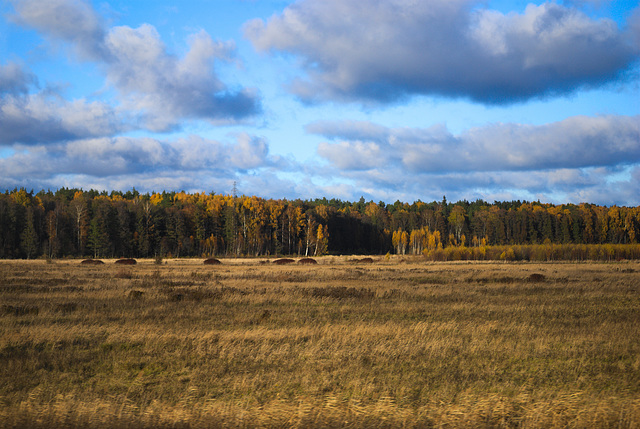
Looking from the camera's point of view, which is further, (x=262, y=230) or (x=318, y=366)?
(x=262, y=230)

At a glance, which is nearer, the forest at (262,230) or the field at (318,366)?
the field at (318,366)

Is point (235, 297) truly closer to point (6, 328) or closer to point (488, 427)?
point (6, 328)

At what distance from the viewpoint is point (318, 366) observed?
375 inches

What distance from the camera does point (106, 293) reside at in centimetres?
2286

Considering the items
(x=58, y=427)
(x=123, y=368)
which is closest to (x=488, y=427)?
→ (x=58, y=427)

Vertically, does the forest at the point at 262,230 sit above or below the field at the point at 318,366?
above

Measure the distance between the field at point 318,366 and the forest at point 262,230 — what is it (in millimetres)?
67427

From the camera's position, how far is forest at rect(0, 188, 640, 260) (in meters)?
83.6

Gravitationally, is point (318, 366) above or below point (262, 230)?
below

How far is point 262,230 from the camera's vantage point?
370 feet

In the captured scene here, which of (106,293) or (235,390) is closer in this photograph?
(235,390)

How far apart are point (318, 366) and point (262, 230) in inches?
4110

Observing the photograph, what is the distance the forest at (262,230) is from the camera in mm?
83562

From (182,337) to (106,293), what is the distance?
1302 cm
